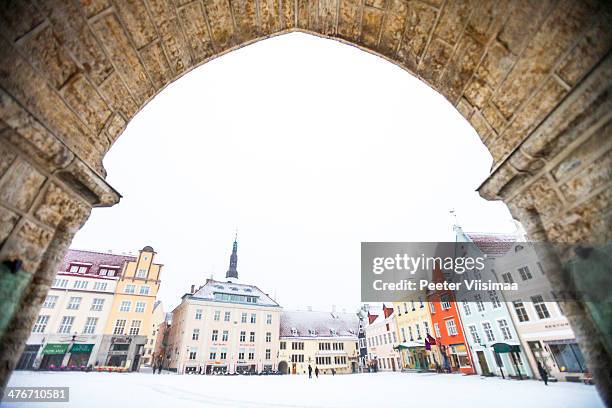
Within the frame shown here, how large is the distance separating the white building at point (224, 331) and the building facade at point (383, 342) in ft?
37.1

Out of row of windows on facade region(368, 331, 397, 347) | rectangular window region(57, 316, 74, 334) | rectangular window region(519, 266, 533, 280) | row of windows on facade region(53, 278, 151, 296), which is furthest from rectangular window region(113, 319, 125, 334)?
rectangular window region(519, 266, 533, 280)

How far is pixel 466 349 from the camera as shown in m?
18.7

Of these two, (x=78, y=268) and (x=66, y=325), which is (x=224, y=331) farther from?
(x=78, y=268)

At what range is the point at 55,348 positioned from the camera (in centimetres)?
2166

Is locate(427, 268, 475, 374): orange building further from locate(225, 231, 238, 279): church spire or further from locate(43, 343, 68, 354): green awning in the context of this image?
locate(43, 343, 68, 354): green awning

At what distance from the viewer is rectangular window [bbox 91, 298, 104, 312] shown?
24484 millimetres

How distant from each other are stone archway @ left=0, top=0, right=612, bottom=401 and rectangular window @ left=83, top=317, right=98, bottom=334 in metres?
29.4

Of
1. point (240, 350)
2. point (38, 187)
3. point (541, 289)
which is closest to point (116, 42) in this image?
point (38, 187)

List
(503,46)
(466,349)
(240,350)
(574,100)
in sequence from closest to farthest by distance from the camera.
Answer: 1. (574,100)
2. (503,46)
3. (466,349)
4. (240,350)

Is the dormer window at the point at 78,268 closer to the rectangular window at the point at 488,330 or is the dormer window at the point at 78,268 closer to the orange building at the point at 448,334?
the orange building at the point at 448,334

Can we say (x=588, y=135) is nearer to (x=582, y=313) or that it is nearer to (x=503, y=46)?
(x=503, y=46)

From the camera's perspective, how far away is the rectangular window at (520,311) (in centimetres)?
1471

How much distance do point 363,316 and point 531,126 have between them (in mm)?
40239

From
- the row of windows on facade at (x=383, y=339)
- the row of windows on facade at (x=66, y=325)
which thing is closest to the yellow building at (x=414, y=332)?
the row of windows on facade at (x=383, y=339)
